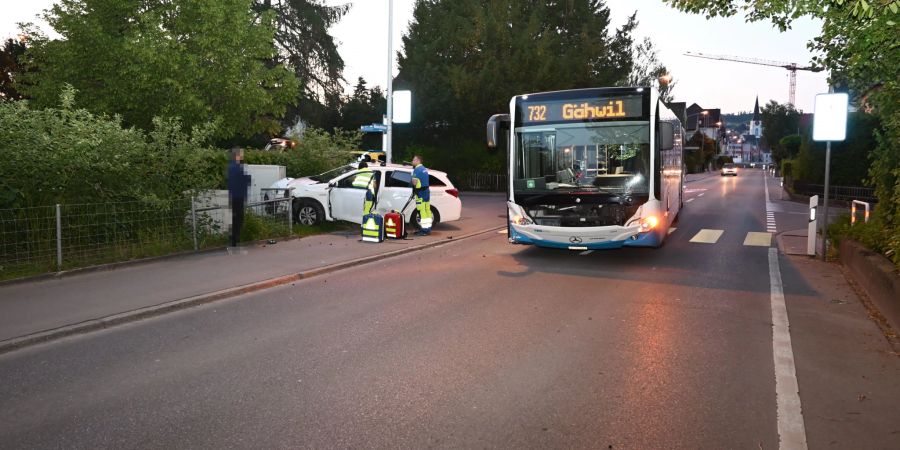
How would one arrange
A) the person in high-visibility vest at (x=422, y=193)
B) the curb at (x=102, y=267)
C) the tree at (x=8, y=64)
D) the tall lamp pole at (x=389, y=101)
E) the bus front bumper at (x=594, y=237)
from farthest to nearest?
the tree at (x=8, y=64), the tall lamp pole at (x=389, y=101), the person in high-visibility vest at (x=422, y=193), the bus front bumper at (x=594, y=237), the curb at (x=102, y=267)

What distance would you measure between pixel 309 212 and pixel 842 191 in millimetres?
27192

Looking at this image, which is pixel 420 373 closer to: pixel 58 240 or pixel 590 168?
pixel 590 168

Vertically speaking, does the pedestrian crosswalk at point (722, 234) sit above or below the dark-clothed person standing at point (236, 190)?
below

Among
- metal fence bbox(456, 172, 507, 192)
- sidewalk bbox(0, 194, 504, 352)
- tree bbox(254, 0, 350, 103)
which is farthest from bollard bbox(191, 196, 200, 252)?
tree bbox(254, 0, 350, 103)

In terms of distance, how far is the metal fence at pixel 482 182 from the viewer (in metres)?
37.4

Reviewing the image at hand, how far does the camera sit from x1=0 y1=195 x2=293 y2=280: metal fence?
9.11 metres

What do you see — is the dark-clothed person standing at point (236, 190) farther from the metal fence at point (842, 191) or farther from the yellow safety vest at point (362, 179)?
the metal fence at point (842, 191)

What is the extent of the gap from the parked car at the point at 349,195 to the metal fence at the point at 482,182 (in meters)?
20.5

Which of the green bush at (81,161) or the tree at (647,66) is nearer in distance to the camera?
the green bush at (81,161)

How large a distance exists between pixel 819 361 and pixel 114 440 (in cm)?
569

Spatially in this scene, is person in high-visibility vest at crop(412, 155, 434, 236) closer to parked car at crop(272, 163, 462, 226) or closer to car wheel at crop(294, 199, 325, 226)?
parked car at crop(272, 163, 462, 226)

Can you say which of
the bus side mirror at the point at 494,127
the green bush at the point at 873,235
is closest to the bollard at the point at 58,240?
the bus side mirror at the point at 494,127

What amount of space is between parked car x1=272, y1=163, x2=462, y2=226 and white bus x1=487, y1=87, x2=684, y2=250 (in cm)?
478

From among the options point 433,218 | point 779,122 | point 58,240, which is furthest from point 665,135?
point 779,122
